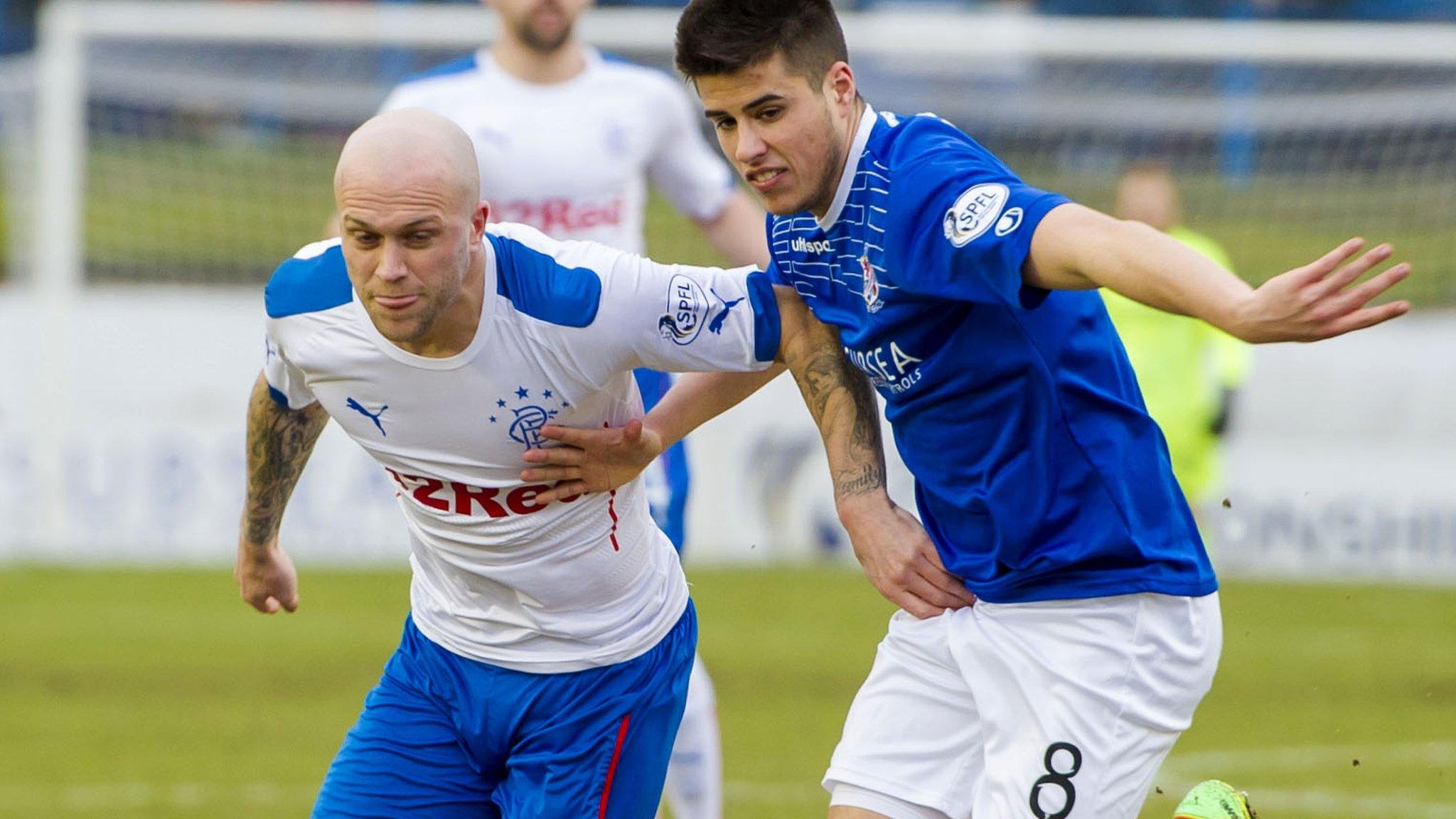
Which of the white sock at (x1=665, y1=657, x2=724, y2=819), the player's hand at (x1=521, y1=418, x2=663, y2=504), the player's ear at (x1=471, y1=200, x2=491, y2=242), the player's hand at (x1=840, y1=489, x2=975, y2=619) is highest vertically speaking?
the player's ear at (x1=471, y1=200, x2=491, y2=242)

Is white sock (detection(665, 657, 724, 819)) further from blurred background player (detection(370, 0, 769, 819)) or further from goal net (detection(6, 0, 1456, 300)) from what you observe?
goal net (detection(6, 0, 1456, 300))

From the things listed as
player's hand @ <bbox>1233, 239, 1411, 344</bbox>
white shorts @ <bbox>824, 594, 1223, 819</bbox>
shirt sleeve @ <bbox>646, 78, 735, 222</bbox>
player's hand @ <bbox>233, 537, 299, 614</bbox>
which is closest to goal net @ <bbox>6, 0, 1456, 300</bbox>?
shirt sleeve @ <bbox>646, 78, 735, 222</bbox>

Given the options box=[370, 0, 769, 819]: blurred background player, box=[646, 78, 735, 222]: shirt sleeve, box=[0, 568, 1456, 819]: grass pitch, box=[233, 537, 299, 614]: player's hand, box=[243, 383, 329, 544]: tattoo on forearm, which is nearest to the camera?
box=[243, 383, 329, 544]: tattoo on forearm

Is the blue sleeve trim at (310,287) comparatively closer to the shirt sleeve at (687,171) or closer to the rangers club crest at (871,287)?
the rangers club crest at (871,287)

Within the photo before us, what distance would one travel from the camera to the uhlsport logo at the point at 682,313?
4.22 meters

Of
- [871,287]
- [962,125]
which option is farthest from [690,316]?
[962,125]

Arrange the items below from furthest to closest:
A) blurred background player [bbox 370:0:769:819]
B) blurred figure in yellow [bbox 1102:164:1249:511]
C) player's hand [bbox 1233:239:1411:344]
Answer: blurred figure in yellow [bbox 1102:164:1249:511] < blurred background player [bbox 370:0:769:819] < player's hand [bbox 1233:239:1411:344]

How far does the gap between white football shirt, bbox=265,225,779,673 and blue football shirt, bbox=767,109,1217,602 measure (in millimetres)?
401

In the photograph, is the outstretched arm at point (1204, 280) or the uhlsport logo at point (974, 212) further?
the uhlsport logo at point (974, 212)

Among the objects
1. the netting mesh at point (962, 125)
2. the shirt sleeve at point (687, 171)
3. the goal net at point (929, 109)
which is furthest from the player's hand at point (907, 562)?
the netting mesh at point (962, 125)

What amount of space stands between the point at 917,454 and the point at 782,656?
659 centimetres

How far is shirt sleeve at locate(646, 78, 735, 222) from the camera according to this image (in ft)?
22.0

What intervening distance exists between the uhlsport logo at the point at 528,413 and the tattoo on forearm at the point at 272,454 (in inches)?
23.4

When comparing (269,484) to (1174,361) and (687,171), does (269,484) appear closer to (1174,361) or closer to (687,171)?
(687,171)
